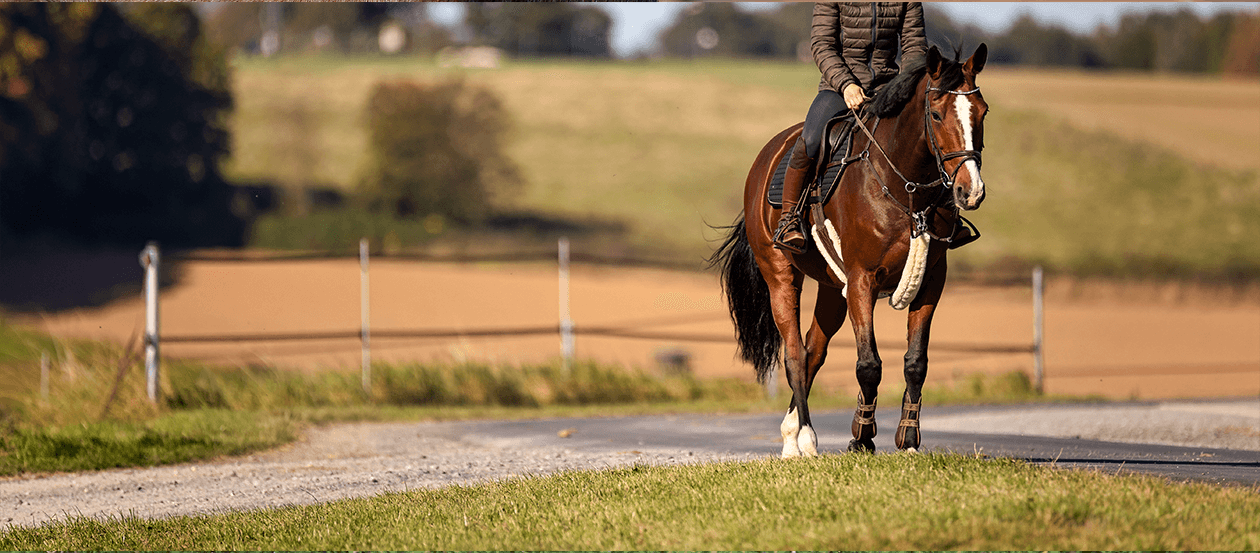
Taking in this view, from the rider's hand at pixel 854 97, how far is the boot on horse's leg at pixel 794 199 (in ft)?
1.35

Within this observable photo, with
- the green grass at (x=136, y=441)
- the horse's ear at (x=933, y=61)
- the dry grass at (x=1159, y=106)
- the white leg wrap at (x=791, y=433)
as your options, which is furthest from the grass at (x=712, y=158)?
the horse's ear at (x=933, y=61)

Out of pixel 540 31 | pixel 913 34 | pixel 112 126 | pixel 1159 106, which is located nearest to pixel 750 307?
pixel 913 34

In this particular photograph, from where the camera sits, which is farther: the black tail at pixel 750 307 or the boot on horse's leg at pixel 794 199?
the black tail at pixel 750 307

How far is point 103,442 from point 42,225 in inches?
1320

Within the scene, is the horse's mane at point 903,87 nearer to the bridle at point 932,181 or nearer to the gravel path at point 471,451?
the bridle at point 932,181

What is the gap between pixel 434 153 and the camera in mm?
46594

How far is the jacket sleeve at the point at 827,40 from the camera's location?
23.3ft

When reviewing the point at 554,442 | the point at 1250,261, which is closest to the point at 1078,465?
the point at 554,442

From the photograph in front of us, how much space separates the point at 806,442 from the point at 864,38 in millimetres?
2427

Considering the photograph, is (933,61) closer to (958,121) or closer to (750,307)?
(958,121)

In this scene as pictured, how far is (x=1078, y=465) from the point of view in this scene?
651cm

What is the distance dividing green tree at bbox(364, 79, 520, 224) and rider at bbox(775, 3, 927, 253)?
1565 inches

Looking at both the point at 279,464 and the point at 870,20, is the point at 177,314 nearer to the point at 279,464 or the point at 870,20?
the point at 279,464

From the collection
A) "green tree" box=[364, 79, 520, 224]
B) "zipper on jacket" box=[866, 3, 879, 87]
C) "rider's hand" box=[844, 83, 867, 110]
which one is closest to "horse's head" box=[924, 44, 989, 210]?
"rider's hand" box=[844, 83, 867, 110]
